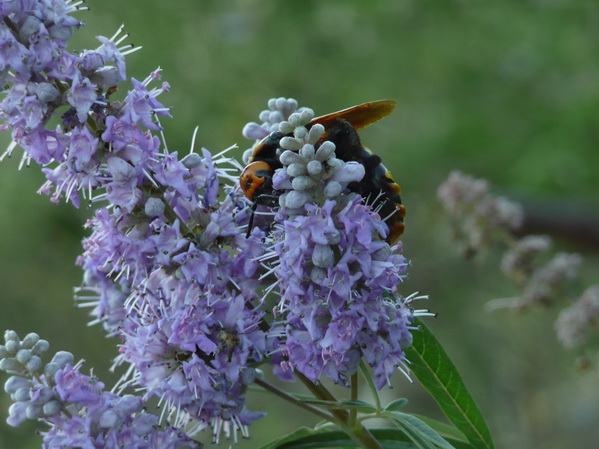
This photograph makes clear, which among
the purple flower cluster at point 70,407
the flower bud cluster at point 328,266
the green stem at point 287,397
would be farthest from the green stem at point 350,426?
the purple flower cluster at point 70,407

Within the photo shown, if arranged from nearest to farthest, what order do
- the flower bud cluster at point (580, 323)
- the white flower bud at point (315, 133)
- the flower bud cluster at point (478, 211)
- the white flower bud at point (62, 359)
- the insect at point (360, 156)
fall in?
the white flower bud at point (315, 133) → the white flower bud at point (62, 359) → the insect at point (360, 156) → the flower bud cluster at point (580, 323) → the flower bud cluster at point (478, 211)

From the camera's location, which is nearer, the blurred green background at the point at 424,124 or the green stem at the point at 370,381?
the green stem at the point at 370,381

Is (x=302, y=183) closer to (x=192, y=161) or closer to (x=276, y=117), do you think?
(x=192, y=161)

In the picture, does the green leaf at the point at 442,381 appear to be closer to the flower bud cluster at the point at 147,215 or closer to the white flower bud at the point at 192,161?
the flower bud cluster at the point at 147,215

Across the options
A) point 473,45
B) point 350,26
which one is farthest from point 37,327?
point 473,45

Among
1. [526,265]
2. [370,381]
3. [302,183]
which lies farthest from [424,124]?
[302,183]

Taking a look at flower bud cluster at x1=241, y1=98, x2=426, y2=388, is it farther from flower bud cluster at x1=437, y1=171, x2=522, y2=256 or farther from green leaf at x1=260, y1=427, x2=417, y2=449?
flower bud cluster at x1=437, y1=171, x2=522, y2=256
